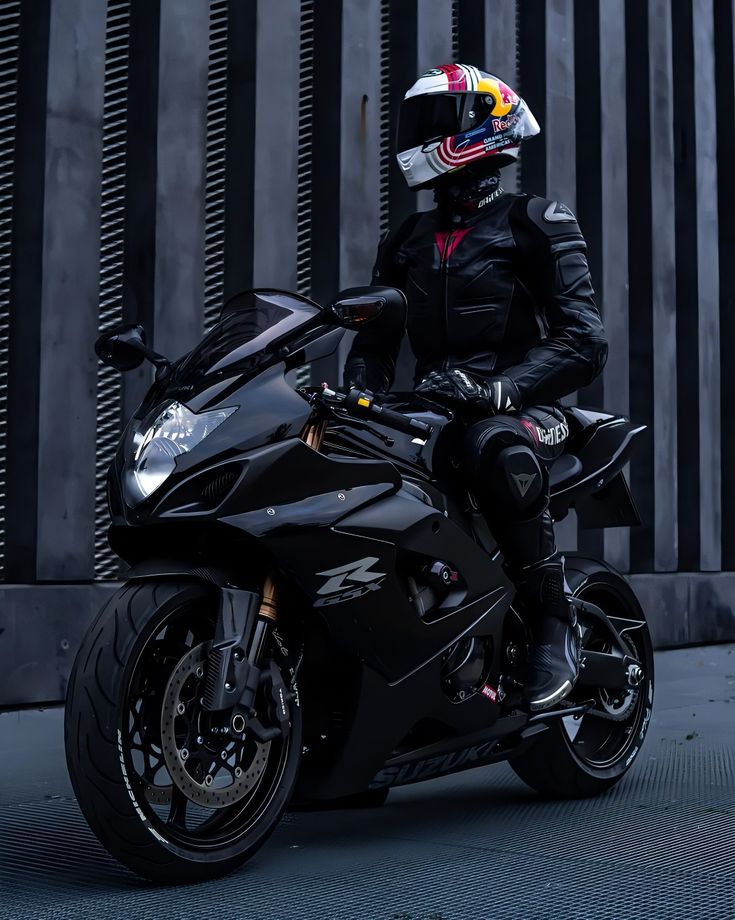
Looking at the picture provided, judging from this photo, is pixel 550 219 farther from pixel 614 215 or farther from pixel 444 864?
pixel 614 215

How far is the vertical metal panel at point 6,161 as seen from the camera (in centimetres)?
596

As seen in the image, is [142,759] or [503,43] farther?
[503,43]

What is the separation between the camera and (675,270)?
35.5ft

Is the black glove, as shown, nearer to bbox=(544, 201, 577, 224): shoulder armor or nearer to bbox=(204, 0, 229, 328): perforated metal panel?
bbox=(544, 201, 577, 224): shoulder armor

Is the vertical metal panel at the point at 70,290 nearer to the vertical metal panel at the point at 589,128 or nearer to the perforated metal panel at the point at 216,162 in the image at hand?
the perforated metal panel at the point at 216,162

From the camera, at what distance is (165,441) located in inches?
123

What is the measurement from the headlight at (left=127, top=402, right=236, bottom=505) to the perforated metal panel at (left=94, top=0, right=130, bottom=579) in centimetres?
327

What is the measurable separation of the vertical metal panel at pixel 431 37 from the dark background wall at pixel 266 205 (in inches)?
0.8

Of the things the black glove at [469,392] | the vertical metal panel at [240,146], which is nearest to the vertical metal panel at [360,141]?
the vertical metal panel at [240,146]

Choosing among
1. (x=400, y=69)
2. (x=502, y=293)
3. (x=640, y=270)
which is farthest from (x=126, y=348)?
(x=640, y=270)

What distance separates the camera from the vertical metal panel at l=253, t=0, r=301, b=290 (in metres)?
7.12

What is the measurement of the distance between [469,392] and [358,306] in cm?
71

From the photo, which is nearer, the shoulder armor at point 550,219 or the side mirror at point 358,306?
the side mirror at point 358,306

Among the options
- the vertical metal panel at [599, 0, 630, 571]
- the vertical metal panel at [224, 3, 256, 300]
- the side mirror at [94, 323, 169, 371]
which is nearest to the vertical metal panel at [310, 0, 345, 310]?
the vertical metal panel at [224, 3, 256, 300]
